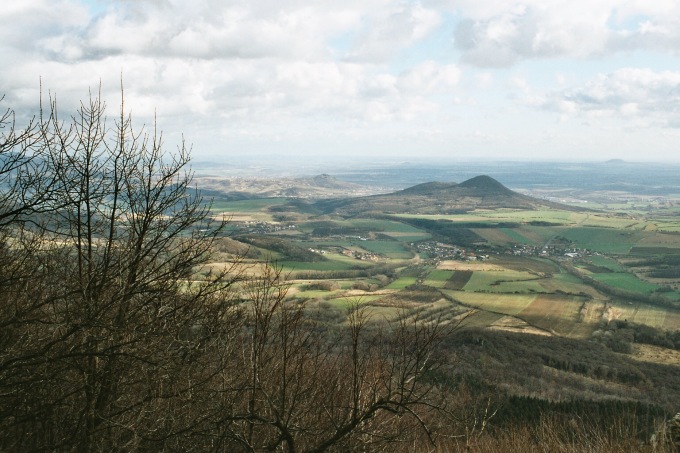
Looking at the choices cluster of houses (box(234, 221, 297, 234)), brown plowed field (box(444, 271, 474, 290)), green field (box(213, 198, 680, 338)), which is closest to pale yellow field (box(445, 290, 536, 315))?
green field (box(213, 198, 680, 338))

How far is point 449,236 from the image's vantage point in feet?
331

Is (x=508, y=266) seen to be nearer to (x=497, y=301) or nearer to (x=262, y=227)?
(x=497, y=301)

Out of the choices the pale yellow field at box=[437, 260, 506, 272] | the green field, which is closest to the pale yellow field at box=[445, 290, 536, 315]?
Result: the green field

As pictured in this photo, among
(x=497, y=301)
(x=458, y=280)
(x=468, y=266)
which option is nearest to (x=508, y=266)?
(x=468, y=266)

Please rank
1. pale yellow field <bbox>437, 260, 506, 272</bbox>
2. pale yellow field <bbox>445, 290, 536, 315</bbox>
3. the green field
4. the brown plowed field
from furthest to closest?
1. pale yellow field <bbox>437, 260, 506, 272</bbox>
2. the brown plowed field
3. pale yellow field <bbox>445, 290, 536, 315</bbox>
4. the green field

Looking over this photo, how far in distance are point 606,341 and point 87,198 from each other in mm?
42804

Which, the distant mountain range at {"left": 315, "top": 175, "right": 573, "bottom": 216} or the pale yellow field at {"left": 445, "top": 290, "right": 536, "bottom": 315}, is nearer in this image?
the pale yellow field at {"left": 445, "top": 290, "right": 536, "bottom": 315}

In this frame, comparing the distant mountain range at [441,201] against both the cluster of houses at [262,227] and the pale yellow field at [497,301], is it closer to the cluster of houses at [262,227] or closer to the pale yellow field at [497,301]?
the cluster of houses at [262,227]

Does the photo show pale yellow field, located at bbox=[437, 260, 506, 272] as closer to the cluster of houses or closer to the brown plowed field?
the brown plowed field

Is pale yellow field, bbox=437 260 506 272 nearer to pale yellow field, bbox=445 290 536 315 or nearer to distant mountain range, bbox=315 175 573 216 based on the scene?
pale yellow field, bbox=445 290 536 315

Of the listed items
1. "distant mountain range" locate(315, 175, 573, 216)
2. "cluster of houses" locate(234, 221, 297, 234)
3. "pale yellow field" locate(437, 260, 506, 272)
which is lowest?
"pale yellow field" locate(437, 260, 506, 272)

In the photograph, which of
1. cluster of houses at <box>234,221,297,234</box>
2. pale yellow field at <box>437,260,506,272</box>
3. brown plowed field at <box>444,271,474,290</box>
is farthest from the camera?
cluster of houses at <box>234,221,297,234</box>

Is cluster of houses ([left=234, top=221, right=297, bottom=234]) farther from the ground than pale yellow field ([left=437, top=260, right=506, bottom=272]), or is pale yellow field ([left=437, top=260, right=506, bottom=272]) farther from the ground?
cluster of houses ([left=234, top=221, right=297, bottom=234])

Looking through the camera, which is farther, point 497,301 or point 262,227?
point 262,227
